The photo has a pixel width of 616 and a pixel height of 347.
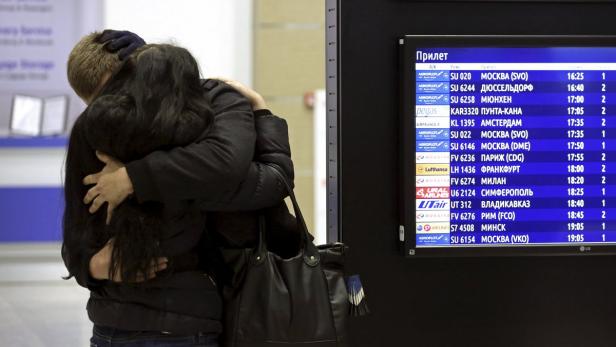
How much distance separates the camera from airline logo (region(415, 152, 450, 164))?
2.10 meters

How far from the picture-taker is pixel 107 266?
163 cm

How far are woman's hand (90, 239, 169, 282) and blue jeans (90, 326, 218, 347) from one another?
0.11 meters

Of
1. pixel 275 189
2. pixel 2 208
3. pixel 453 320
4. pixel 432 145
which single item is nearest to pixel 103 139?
pixel 275 189

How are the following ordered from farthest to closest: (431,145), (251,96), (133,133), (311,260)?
(431,145) < (251,96) < (311,260) < (133,133)

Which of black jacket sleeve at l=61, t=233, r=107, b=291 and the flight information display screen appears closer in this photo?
black jacket sleeve at l=61, t=233, r=107, b=291

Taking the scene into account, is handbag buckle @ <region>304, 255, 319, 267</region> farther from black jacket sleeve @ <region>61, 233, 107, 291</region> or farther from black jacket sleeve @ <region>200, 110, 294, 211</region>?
black jacket sleeve @ <region>61, 233, 107, 291</region>

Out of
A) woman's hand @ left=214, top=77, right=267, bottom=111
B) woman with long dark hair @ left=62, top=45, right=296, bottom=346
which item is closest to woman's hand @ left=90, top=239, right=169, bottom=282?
woman with long dark hair @ left=62, top=45, right=296, bottom=346

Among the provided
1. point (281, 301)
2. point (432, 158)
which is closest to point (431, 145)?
point (432, 158)

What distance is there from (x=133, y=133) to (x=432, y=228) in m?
0.85

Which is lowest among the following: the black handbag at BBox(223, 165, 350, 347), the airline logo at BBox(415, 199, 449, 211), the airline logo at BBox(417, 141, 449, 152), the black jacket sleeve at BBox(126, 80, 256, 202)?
the black handbag at BBox(223, 165, 350, 347)

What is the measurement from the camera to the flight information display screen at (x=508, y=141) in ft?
6.87

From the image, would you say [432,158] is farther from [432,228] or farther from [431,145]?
[432,228]

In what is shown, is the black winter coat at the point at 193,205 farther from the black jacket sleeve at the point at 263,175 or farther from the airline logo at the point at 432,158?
the airline logo at the point at 432,158

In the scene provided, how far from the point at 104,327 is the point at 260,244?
35 centimetres
